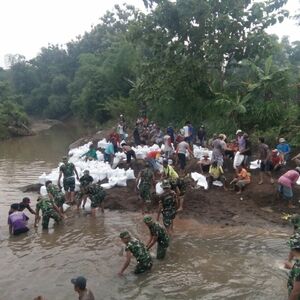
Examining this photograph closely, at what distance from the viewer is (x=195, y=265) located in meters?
7.65

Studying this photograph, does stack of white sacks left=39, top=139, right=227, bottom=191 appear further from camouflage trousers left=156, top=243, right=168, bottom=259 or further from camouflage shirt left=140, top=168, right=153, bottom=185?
camouflage trousers left=156, top=243, right=168, bottom=259

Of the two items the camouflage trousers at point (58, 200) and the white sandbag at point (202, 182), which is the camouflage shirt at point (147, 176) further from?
the camouflage trousers at point (58, 200)

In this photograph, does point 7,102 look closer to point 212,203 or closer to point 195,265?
point 212,203

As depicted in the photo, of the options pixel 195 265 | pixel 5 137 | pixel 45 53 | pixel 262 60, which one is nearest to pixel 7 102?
pixel 5 137

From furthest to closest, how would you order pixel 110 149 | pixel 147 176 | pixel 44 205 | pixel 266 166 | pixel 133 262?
pixel 110 149 → pixel 266 166 → pixel 147 176 → pixel 44 205 → pixel 133 262

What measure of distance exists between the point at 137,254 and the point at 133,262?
70 centimetres

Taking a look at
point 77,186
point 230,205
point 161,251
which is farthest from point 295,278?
point 77,186

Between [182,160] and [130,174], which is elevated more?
[182,160]

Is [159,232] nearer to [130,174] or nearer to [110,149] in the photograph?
[130,174]

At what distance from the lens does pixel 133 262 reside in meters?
7.75

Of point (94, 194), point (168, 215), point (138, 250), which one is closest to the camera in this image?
point (138, 250)

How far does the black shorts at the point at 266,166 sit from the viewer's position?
11456mm

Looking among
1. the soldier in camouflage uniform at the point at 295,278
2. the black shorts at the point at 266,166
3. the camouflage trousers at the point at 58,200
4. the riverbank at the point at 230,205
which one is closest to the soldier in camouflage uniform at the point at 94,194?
the camouflage trousers at the point at 58,200

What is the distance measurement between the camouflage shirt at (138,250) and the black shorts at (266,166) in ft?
17.4
